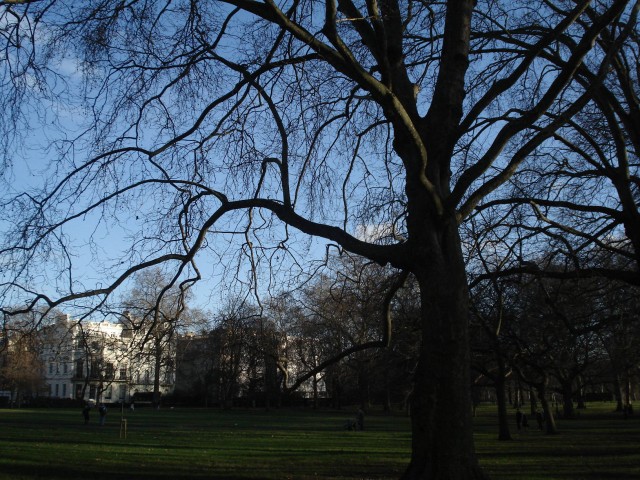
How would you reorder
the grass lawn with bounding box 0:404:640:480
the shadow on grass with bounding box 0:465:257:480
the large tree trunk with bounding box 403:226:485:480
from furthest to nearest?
the grass lawn with bounding box 0:404:640:480
the shadow on grass with bounding box 0:465:257:480
the large tree trunk with bounding box 403:226:485:480

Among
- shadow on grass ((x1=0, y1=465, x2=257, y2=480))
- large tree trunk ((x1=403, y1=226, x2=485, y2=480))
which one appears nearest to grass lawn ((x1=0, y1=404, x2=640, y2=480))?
shadow on grass ((x1=0, y1=465, x2=257, y2=480))

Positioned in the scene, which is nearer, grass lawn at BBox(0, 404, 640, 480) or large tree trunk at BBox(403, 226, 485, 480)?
large tree trunk at BBox(403, 226, 485, 480)

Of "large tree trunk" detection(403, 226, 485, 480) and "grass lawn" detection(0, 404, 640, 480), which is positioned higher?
"large tree trunk" detection(403, 226, 485, 480)

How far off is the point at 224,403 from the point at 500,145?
64669 mm

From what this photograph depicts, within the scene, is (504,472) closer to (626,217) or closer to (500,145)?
(626,217)

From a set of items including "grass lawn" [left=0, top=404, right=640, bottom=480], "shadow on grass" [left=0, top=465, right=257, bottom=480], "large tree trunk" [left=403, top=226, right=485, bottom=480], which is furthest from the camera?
"grass lawn" [left=0, top=404, right=640, bottom=480]

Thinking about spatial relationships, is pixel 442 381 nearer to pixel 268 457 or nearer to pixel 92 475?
pixel 92 475

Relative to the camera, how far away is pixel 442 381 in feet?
25.1

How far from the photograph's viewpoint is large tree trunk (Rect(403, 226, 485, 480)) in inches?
293

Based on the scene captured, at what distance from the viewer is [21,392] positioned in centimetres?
7869

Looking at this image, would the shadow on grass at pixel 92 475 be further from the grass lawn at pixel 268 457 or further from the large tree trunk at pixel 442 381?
the large tree trunk at pixel 442 381

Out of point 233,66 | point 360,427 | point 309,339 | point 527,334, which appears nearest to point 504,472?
point 527,334

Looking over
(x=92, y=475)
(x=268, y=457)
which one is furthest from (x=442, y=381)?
(x=268, y=457)

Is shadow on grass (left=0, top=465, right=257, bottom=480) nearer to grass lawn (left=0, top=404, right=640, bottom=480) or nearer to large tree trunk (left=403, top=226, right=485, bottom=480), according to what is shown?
grass lawn (left=0, top=404, right=640, bottom=480)
